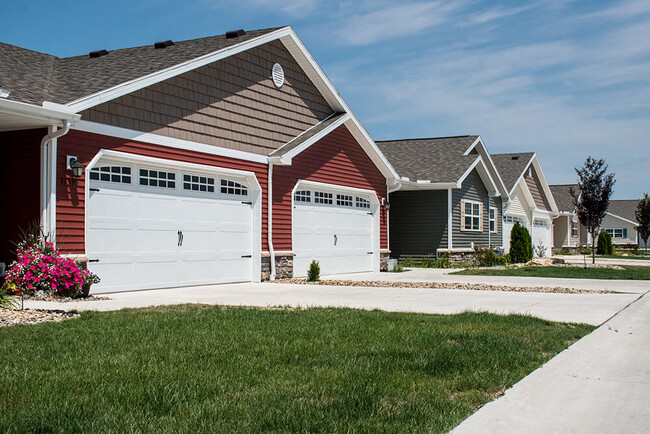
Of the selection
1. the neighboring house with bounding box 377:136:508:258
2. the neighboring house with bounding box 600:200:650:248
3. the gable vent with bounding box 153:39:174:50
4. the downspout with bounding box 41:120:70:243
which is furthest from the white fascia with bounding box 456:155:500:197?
the neighboring house with bounding box 600:200:650:248

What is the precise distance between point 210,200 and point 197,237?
94 cm

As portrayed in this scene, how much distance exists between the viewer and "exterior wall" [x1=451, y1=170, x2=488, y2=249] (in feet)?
83.1

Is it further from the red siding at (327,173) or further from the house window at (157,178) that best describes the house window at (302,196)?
the house window at (157,178)

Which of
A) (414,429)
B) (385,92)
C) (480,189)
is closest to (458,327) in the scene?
(414,429)

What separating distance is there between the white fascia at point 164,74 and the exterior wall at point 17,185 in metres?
0.94

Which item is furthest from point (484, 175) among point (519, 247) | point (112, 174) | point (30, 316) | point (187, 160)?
point (30, 316)

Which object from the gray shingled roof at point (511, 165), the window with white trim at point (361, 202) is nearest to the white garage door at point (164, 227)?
the window with white trim at point (361, 202)

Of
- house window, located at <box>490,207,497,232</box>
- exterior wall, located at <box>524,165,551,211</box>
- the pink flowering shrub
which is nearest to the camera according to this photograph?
the pink flowering shrub

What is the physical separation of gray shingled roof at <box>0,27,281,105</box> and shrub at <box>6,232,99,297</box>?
249 centimetres

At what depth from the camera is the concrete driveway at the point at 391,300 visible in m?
9.98

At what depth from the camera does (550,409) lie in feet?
15.0

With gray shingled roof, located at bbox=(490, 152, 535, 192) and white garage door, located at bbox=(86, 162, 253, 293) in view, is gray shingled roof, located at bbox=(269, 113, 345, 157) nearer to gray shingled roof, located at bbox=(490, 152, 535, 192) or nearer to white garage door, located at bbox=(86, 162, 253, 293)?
white garage door, located at bbox=(86, 162, 253, 293)

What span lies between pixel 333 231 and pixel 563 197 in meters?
33.2

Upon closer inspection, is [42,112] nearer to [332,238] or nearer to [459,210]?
[332,238]
